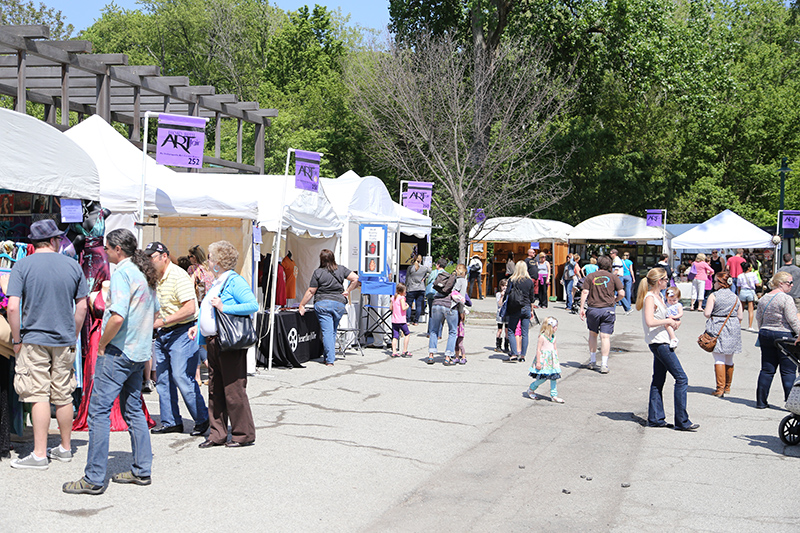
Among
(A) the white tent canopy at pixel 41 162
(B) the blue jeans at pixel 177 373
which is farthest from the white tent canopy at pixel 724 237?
(A) the white tent canopy at pixel 41 162

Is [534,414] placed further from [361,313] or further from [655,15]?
[655,15]

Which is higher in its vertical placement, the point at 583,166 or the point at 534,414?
the point at 583,166

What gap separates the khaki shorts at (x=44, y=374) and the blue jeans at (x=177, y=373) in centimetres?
132

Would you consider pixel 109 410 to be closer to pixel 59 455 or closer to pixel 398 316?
pixel 59 455

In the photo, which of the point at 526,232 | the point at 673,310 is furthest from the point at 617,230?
the point at 673,310

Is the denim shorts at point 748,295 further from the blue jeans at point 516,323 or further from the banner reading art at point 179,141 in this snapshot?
the banner reading art at point 179,141

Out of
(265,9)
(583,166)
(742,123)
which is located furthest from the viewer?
(265,9)

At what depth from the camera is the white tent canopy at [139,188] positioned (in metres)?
10.4

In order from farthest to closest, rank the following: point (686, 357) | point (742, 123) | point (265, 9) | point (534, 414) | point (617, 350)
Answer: point (265, 9), point (742, 123), point (617, 350), point (686, 357), point (534, 414)

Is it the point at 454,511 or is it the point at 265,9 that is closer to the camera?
the point at 454,511

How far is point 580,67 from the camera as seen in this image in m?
28.5

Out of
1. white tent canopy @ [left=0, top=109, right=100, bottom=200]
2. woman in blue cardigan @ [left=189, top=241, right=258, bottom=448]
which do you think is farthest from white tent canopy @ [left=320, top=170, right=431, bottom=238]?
woman in blue cardigan @ [left=189, top=241, right=258, bottom=448]

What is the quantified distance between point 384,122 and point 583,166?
37.3ft

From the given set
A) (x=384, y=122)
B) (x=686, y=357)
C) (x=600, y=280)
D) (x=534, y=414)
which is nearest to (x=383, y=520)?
(x=534, y=414)
